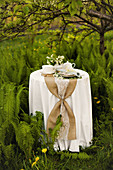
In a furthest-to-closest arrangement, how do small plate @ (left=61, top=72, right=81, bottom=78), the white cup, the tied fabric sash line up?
the white cup < small plate @ (left=61, top=72, right=81, bottom=78) < the tied fabric sash

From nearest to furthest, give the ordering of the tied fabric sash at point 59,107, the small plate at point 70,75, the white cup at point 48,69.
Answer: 1. the tied fabric sash at point 59,107
2. the small plate at point 70,75
3. the white cup at point 48,69

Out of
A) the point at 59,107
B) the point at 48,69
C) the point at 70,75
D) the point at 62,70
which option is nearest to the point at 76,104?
the point at 59,107

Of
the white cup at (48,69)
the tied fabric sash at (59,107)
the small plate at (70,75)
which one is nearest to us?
the tied fabric sash at (59,107)

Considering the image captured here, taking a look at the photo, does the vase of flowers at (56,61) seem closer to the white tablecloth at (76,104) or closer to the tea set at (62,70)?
the tea set at (62,70)

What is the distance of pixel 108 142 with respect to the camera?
293 centimetres

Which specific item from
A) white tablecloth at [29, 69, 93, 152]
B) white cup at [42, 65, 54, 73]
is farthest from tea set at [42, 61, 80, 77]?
white tablecloth at [29, 69, 93, 152]

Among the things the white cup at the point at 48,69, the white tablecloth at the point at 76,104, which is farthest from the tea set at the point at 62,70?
the white tablecloth at the point at 76,104

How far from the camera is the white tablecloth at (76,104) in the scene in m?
2.73

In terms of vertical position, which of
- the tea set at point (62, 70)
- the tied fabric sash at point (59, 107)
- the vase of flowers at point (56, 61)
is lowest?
the tied fabric sash at point (59, 107)

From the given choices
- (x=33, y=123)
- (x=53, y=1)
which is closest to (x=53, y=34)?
(x=53, y=1)

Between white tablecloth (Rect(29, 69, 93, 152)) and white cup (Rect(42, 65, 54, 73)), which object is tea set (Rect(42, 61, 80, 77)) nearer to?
white cup (Rect(42, 65, 54, 73))

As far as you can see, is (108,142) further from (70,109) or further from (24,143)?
(24,143)

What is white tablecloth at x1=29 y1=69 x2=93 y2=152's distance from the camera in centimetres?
273

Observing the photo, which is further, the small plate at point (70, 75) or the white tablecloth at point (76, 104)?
the small plate at point (70, 75)
